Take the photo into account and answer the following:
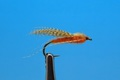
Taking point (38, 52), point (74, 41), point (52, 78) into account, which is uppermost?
point (38, 52)

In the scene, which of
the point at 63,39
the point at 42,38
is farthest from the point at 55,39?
the point at 42,38

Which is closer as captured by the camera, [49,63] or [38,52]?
[49,63]

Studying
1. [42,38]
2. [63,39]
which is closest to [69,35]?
[63,39]

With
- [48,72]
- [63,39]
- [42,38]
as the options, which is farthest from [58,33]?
[42,38]

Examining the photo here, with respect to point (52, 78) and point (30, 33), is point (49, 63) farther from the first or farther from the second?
point (30, 33)

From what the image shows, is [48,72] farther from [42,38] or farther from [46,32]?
[42,38]

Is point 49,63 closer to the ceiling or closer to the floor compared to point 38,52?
closer to the floor

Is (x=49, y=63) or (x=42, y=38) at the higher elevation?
(x=42, y=38)

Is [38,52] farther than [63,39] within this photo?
Yes
